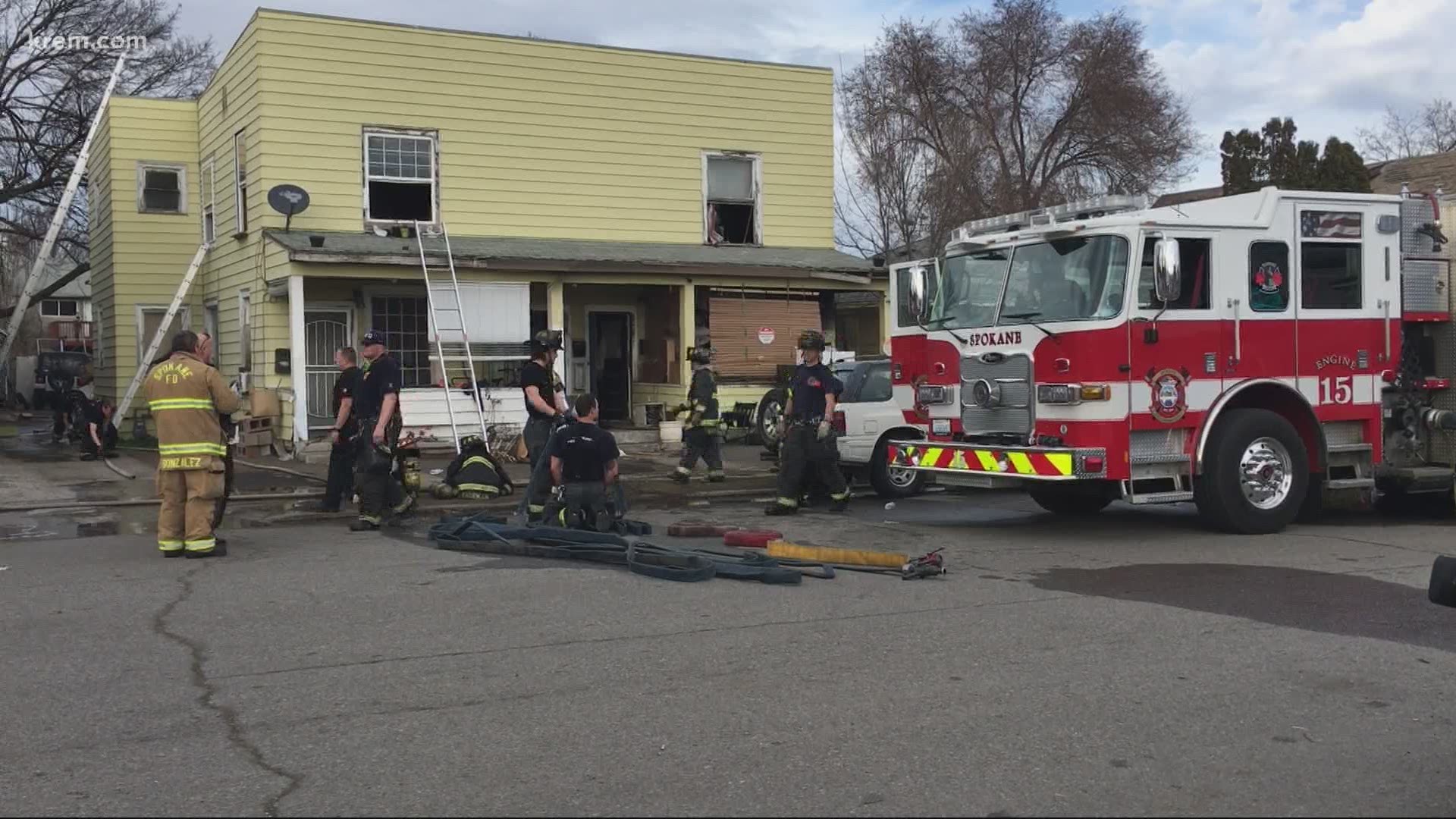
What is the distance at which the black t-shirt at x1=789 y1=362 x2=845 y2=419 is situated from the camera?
39.5ft

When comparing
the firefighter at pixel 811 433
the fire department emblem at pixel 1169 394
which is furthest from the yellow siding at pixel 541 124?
the fire department emblem at pixel 1169 394

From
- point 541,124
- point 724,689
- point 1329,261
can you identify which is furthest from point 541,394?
point 541,124

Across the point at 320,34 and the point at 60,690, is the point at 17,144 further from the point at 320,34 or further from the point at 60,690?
the point at 60,690

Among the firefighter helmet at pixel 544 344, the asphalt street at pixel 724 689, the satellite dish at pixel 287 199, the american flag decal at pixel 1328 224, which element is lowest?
the asphalt street at pixel 724 689

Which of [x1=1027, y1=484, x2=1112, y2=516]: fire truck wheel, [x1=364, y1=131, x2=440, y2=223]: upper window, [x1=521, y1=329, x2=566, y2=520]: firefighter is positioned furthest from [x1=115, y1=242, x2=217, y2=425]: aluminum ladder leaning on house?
[x1=1027, y1=484, x2=1112, y2=516]: fire truck wheel

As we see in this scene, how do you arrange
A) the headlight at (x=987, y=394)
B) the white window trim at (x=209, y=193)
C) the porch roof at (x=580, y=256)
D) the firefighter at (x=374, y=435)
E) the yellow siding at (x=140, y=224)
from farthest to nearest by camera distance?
the yellow siding at (x=140, y=224) → the white window trim at (x=209, y=193) → the porch roof at (x=580, y=256) → the firefighter at (x=374, y=435) → the headlight at (x=987, y=394)

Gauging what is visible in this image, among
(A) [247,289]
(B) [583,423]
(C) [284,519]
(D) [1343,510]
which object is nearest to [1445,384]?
(D) [1343,510]

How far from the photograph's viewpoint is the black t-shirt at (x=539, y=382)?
11695 mm

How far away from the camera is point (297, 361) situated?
57.0 ft

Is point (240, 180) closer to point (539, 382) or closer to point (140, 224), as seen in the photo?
point (140, 224)

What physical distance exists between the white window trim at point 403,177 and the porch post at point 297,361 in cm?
175

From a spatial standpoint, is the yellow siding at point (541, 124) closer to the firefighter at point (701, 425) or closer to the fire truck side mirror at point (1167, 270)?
the firefighter at point (701, 425)

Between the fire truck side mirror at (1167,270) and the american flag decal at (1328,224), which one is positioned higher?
the american flag decal at (1328,224)

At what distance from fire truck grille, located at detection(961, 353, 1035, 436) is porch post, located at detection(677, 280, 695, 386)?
8842 millimetres
